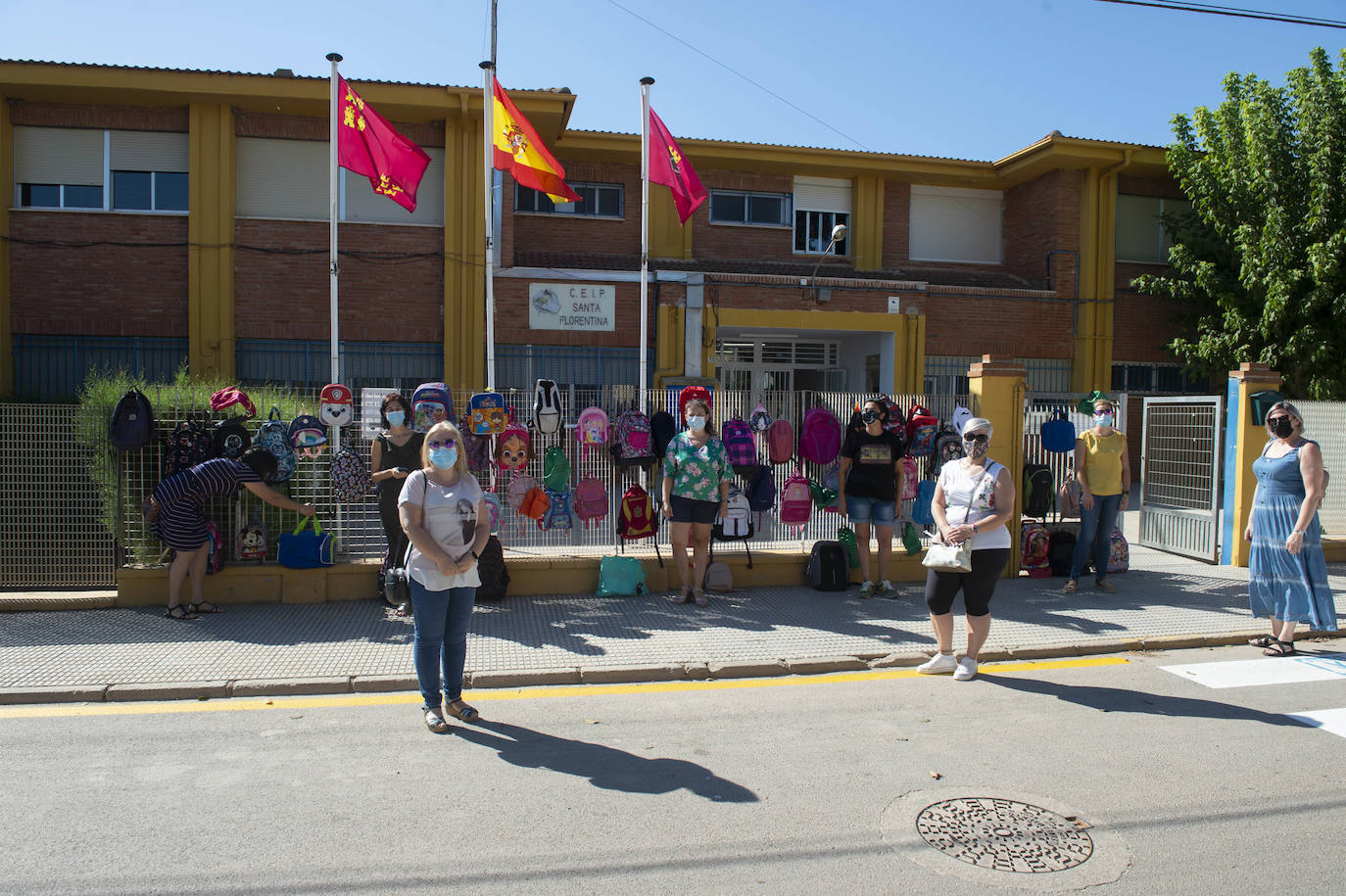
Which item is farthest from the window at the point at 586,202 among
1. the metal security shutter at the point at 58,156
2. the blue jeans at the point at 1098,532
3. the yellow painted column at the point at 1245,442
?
the blue jeans at the point at 1098,532

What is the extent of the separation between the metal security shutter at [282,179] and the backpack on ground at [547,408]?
34.6 ft

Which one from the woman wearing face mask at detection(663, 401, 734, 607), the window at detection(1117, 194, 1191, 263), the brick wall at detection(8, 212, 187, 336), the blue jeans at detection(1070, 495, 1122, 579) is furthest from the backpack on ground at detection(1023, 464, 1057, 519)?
the brick wall at detection(8, 212, 187, 336)

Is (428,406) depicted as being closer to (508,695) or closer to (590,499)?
(590,499)

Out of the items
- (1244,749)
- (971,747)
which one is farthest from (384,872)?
(1244,749)

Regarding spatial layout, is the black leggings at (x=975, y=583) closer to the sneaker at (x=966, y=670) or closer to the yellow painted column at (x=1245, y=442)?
the sneaker at (x=966, y=670)

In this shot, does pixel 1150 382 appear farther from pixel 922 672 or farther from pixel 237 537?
pixel 237 537

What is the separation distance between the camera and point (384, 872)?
3613mm

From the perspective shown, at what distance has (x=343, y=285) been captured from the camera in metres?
17.1

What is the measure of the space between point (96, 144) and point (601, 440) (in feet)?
45.1

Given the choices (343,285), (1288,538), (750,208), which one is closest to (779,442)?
(1288,538)

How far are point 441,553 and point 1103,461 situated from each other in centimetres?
664

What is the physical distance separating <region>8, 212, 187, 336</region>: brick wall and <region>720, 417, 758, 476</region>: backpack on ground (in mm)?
12485

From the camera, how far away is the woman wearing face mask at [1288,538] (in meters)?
6.73

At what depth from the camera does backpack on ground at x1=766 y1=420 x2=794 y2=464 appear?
920cm
